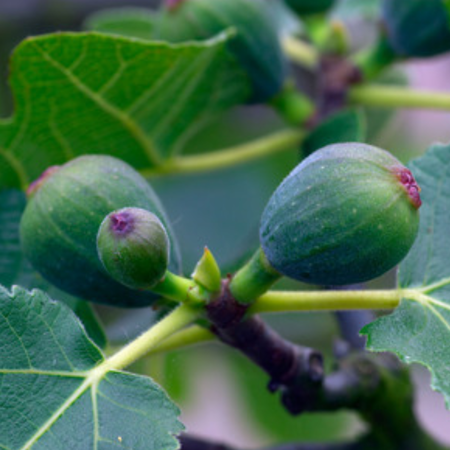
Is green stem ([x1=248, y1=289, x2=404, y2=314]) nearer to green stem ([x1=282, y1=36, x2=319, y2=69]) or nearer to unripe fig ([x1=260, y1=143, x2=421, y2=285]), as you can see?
unripe fig ([x1=260, y1=143, x2=421, y2=285])

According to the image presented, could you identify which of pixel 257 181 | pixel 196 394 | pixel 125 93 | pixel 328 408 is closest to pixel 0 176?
pixel 125 93

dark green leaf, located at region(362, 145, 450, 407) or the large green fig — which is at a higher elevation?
the large green fig

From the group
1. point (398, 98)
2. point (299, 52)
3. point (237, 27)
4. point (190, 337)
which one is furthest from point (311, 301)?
point (299, 52)

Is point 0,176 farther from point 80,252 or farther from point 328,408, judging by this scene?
point 328,408

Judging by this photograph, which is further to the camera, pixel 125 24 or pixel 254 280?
pixel 125 24

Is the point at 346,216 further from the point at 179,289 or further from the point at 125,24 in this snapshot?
the point at 125,24

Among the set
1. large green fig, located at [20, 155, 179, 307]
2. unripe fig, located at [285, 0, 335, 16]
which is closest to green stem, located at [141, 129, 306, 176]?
unripe fig, located at [285, 0, 335, 16]
